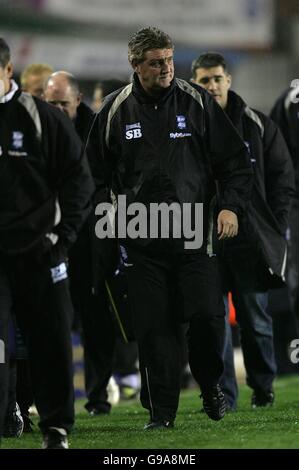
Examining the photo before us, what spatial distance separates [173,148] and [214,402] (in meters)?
1.47

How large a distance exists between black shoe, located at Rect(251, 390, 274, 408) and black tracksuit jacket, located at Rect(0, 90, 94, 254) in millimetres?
3033

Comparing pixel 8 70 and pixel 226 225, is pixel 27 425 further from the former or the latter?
pixel 8 70

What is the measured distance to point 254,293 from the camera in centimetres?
963

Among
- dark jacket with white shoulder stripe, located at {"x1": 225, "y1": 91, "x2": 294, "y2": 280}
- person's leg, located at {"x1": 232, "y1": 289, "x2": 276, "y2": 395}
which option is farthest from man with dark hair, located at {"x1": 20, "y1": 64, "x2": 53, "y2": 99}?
person's leg, located at {"x1": 232, "y1": 289, "x2": 276, "y2": 395}

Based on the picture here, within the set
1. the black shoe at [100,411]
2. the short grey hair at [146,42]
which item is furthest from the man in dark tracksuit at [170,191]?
the black shoe at [100,411]

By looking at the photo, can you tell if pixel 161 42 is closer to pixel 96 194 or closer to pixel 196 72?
pixel 96 194

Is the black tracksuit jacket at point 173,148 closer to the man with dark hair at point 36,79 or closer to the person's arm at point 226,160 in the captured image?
the person's arm at point 226,160

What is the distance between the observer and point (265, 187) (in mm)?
9641

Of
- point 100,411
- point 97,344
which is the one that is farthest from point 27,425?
point 97,344

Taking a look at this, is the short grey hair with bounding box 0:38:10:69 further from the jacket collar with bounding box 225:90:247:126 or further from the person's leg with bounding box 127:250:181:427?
the jacket collar with bounding box 225:90:247:126

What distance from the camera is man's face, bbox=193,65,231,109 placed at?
950 centimetres

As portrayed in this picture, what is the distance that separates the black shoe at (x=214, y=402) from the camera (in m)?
8.25

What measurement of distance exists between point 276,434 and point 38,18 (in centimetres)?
1598

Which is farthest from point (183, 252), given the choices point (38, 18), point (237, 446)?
point (38, 18)
